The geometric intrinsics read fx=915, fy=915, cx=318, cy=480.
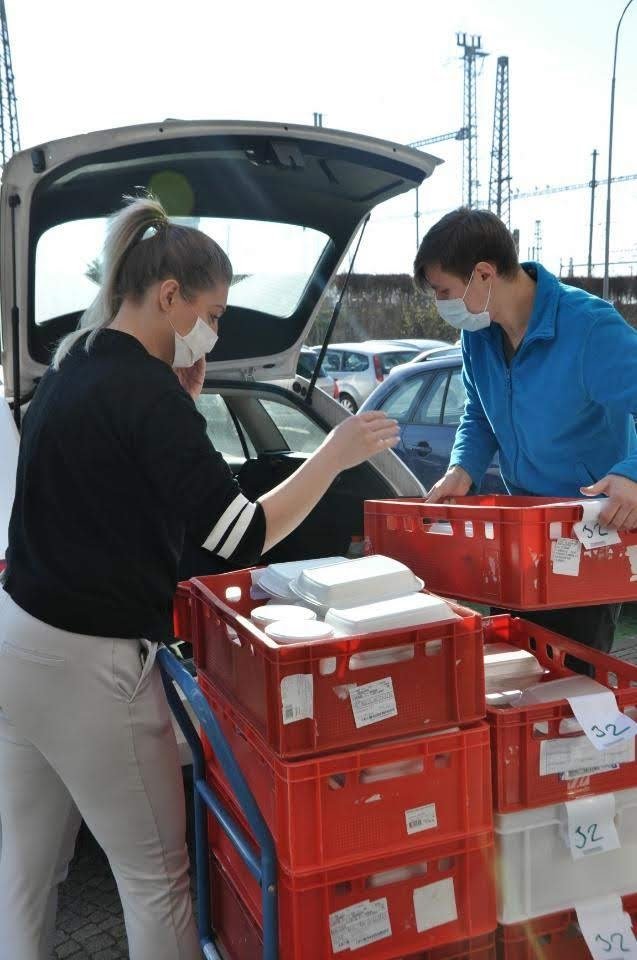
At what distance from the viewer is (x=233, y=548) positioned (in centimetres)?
182

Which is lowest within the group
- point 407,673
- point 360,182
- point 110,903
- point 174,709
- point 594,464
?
point 110,903

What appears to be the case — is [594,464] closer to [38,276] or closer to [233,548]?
[233,548]

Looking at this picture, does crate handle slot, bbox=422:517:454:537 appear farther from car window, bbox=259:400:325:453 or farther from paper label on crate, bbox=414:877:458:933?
car window, bbox=259:400:325:453

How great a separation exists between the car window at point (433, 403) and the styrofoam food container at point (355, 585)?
4505mm

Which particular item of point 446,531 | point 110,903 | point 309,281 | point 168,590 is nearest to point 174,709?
point 168,590

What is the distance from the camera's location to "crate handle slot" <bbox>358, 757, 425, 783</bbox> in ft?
5.68

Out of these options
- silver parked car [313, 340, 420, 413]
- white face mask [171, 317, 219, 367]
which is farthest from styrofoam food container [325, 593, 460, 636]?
silver parked car [313, 340, 420, 413]

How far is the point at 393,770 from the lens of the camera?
1.76 meters

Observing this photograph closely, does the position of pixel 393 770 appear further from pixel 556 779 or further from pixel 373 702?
pixel 556 779

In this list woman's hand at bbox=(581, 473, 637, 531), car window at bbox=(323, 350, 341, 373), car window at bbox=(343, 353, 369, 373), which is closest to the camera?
woman's hand at bbox=(581, 473, 637, 531)

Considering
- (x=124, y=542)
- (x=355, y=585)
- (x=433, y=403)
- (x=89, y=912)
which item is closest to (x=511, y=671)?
(x=355, y=585)

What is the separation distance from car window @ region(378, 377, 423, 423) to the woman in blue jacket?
3.90 metres

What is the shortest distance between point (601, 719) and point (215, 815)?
2.88ft

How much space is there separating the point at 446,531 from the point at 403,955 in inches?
39.4
